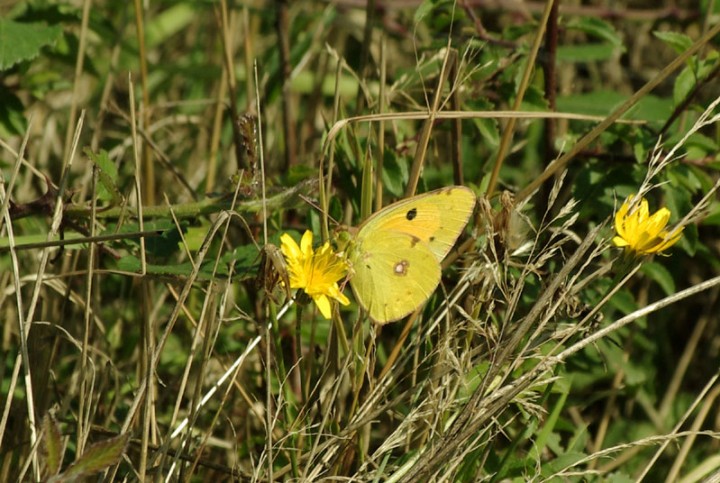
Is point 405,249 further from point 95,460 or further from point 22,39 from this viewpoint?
point 22,39

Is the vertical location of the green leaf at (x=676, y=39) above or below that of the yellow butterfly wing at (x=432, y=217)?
above

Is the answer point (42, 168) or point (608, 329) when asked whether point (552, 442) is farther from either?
point (42, 168)

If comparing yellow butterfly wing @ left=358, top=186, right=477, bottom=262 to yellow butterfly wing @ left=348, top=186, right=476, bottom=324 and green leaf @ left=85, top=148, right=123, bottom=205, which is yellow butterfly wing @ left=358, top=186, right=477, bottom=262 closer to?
yellow butterfly wing @ left=348, top=186, right=476, bottom=324

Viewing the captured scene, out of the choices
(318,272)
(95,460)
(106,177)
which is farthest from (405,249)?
(95,460)

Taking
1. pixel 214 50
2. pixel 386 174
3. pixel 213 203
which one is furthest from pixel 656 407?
pixel 214 50

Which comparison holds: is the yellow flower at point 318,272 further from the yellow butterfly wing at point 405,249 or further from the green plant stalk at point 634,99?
the green plant stalk at point 634,99

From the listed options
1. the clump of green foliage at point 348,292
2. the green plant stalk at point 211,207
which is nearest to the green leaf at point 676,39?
the clump of green foliage at point 348,292
